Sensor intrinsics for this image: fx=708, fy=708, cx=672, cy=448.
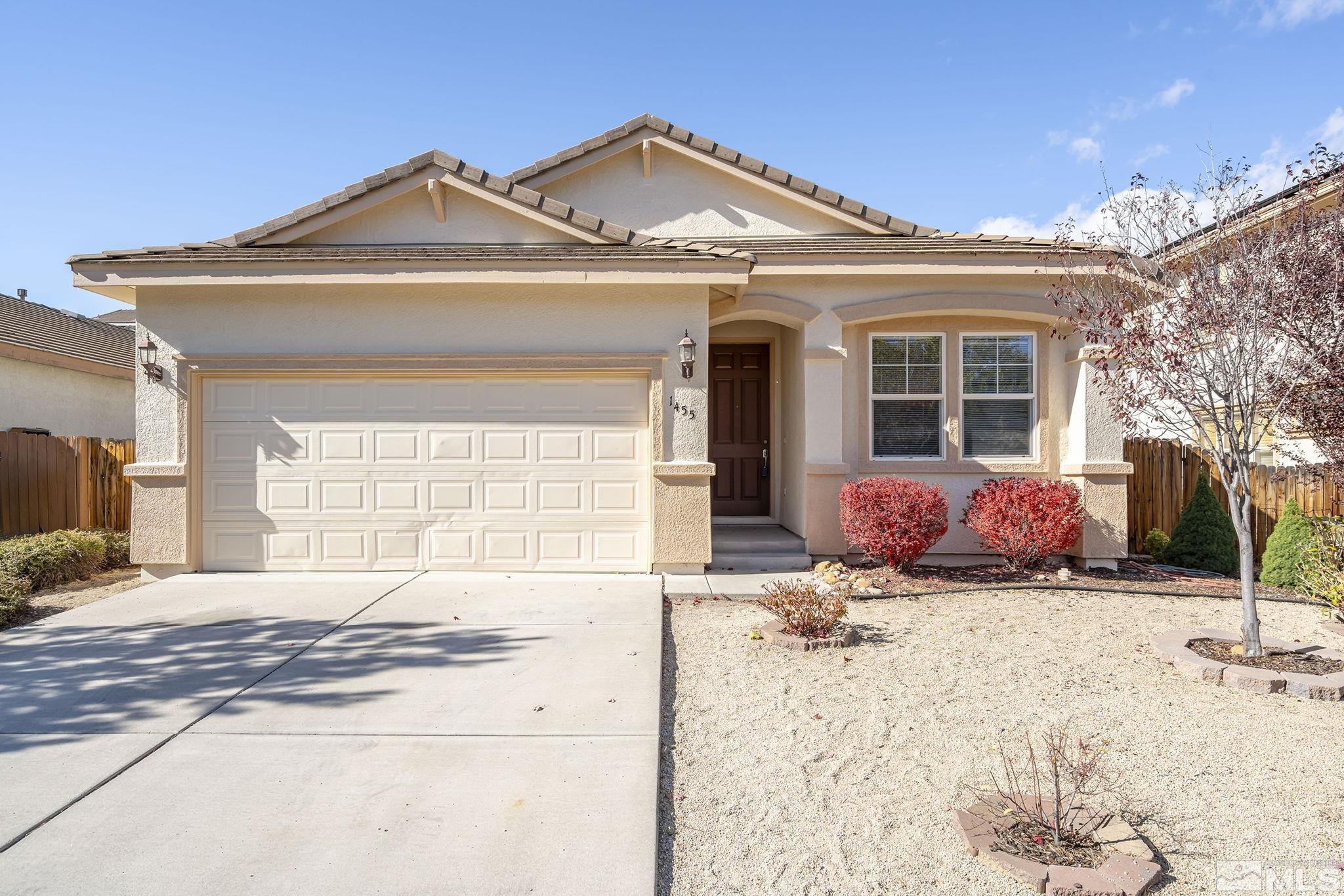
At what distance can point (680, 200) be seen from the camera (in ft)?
35.2

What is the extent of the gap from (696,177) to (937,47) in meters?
4.75

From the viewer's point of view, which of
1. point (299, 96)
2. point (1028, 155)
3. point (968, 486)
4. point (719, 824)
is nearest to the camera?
point (719, 824)

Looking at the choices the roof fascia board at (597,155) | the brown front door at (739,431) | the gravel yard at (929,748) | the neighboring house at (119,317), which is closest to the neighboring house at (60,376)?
the neighboring house at (119,317)

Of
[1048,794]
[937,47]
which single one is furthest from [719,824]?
[937,47]

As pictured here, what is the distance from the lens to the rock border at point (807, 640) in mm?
5602

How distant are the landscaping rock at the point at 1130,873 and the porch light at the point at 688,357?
6.01m

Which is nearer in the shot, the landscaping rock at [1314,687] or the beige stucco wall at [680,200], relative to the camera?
the landscaping rock at [1314,687]

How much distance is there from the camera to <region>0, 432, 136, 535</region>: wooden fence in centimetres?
1039

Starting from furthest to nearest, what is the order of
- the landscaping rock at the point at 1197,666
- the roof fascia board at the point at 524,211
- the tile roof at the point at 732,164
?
the tile roof at the point at 732,164 → the roof fascia board at the point at 524,211 → the landscaping rock at the point at 1197,666

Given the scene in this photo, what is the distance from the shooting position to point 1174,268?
569 cm

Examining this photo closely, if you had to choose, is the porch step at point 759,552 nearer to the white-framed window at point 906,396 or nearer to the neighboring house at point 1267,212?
the white-framed window at point 906,396

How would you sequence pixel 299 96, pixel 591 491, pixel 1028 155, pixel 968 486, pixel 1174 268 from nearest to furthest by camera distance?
pixel 1174 268 → pixel 591 491 → pixel 968 486 → pixel 299 96 → pixel 1028 155

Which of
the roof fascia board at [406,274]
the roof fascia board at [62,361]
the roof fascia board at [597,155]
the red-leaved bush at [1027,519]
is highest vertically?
the roof fascia board at [597,155]

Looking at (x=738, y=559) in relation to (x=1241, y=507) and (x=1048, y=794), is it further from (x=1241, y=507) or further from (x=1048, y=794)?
(x=1048, y=794)
